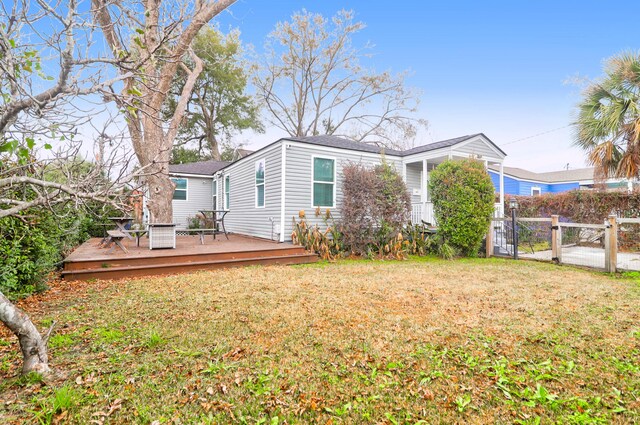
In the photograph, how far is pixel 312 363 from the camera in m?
2.38

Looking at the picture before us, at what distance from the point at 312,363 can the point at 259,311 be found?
1370mm

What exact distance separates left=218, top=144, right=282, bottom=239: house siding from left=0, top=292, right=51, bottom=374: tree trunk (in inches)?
260

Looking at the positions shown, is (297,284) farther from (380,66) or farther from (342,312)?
(380,66)

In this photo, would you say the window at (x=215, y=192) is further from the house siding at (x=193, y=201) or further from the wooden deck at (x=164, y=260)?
the wooden deck at (x=164, y=260)

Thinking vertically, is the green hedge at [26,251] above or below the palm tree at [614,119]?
below

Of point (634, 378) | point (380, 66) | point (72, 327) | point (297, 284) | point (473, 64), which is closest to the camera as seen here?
point (634, 378)

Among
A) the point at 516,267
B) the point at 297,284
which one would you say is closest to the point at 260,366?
the point at 297,284

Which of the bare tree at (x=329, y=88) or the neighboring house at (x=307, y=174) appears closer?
the neighboring house at (x=307, y=174)

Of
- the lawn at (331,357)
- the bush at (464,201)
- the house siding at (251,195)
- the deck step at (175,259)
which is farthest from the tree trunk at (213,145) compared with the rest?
the lawn at (331,357)

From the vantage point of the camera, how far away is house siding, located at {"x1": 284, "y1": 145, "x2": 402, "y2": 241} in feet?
28.2

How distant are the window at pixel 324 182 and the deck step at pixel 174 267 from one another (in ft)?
6.82

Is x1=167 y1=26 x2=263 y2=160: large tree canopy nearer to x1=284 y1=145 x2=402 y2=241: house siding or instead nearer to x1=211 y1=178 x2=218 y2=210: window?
x1=211 y1=178 x2=218 y2=210: window

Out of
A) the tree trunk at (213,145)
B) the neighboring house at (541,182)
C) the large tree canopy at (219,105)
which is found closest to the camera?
the neighboring house at (541,182)

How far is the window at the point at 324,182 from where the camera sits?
9.02m
